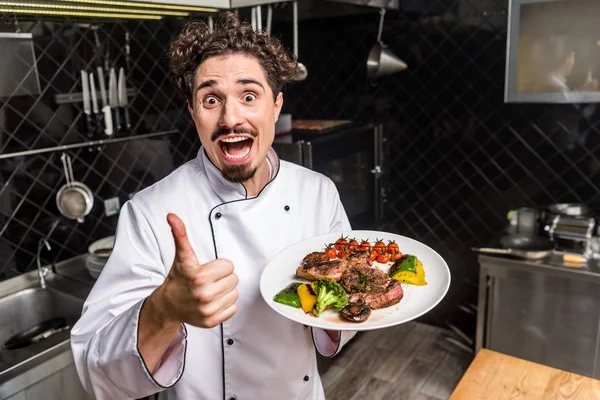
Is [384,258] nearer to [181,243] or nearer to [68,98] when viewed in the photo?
[181,243]

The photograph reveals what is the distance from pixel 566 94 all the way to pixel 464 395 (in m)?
1.82

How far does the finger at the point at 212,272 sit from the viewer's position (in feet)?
2.54

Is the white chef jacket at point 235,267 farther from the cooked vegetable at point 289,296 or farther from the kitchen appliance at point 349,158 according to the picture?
the kitchen appliance at point 349,158

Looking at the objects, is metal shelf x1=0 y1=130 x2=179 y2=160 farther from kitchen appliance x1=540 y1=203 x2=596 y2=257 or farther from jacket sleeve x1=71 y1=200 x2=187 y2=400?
kitchen appliance x1=540 y1=203 x2=596 y2=257

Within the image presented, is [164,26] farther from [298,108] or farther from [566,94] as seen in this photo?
[566,94]

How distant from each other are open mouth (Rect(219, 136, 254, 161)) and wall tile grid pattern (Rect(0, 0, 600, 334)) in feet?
5.15

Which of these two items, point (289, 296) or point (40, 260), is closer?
point (289, 296)

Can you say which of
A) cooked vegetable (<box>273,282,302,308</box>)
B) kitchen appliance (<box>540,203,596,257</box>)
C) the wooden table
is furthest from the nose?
kitchen appliance (<box>540,203,596,257</box>)

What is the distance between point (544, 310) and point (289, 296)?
1930 mm

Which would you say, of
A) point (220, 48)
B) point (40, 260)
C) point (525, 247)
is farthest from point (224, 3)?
point (525, 247)

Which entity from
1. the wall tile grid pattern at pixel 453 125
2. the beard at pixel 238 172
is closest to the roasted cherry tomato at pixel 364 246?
the beard at pixel 238 172

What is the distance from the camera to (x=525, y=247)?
2598 mm

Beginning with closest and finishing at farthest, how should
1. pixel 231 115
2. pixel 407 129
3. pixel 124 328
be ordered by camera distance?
pixel 124 328, pixel 231 115, pixel 407 129

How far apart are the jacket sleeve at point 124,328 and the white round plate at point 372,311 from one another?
0.82ft
